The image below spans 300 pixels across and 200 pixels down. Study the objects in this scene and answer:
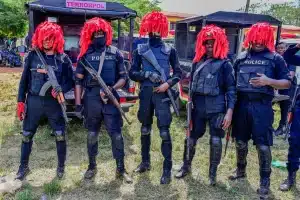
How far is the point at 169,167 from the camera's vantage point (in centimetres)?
439

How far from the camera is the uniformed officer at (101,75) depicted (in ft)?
13.6

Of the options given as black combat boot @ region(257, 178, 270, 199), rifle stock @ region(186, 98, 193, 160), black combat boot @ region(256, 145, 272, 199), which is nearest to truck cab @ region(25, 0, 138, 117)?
rifle stock @ region(186, 98, 193, 160)

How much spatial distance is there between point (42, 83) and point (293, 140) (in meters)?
2.95

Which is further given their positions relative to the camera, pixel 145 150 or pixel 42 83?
pixel 145 150

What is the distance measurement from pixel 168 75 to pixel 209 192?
57.2 inches

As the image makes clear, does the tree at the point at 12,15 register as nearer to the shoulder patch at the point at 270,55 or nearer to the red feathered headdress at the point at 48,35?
the red feathered headdress at the point at 48,35

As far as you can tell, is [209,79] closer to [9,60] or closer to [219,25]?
[219,25]

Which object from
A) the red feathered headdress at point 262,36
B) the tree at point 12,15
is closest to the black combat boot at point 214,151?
the red feathered headdress at point 262,36

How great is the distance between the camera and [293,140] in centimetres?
418

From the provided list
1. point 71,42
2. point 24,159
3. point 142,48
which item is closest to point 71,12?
point 71,42

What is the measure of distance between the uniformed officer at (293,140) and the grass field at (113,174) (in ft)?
0.44

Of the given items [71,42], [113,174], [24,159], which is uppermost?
[71,42]

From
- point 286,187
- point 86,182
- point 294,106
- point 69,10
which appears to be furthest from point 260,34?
point 69,10

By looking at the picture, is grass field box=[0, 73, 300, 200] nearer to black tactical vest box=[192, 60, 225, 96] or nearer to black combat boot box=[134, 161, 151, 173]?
black combat boot box=[134, 161, 151, 173]
